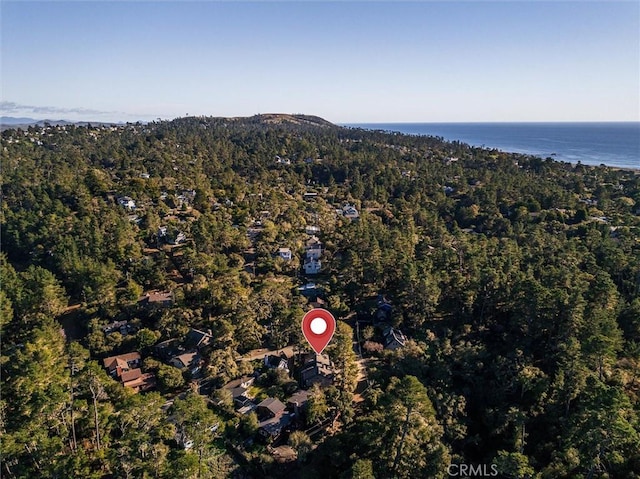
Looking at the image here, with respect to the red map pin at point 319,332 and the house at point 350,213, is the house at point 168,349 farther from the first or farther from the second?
the house at point 350,213

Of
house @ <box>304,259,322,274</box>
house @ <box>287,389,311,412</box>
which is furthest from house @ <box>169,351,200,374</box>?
house @ <box>304,259,322,274</box>

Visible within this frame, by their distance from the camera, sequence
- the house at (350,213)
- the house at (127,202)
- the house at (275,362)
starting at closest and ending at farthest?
the house at (275,362), the house at (127,202), the house at (350,213)

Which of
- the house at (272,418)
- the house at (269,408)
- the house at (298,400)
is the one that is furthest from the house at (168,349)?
the house at (298,400)

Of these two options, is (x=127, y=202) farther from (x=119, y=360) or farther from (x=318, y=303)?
(x=318, y=303)

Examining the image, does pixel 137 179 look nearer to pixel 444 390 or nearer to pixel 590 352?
pixel 444 390

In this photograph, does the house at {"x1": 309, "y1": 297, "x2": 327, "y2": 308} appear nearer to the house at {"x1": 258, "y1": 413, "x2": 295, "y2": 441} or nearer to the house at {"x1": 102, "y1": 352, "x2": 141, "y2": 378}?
the house at {"x1": 258, "y1": 413, "x2": 295, "y2": 441}

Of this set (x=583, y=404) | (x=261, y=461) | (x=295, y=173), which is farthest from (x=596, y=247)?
(x=295, y=173)

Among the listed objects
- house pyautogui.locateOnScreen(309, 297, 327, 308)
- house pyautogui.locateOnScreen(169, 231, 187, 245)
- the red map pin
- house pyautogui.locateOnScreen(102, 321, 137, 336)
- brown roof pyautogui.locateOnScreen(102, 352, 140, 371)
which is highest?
the red map pin
